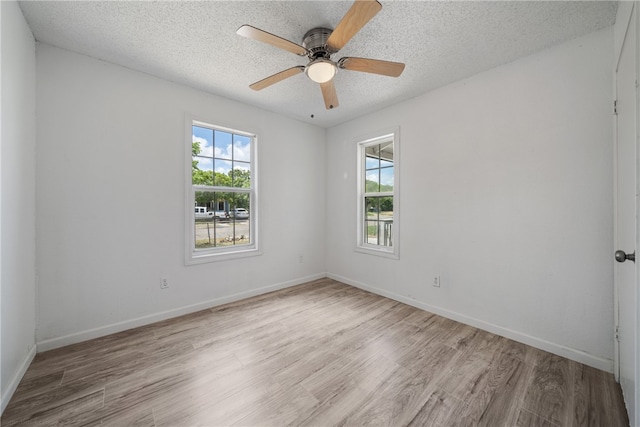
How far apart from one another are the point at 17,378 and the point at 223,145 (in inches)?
102

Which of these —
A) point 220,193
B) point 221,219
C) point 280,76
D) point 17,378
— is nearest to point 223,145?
point 220,193

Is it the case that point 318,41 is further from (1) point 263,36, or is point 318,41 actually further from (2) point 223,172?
(2) point 223,172

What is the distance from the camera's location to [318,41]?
188 cm

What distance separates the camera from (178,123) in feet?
9.01

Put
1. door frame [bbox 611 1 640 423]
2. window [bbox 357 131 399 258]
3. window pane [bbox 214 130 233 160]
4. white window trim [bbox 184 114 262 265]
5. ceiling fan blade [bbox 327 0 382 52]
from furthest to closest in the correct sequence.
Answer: window [bbox 357 131 399 258] → window pane [bbox 214 130 233 160] → white window trim [bbox 184 114 262 265] → ceiling fan blade [bbox 327 0 382 52] → door frame [bbox 611 1 640 423]

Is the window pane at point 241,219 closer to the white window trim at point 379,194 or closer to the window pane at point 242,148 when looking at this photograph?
the window pane at point 242,148

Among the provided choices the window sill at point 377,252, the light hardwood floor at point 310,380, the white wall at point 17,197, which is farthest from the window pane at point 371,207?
the white wall at point 17,197

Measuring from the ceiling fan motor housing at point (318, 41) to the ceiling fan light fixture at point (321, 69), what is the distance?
2.1 inches

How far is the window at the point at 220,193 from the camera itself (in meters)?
2.92

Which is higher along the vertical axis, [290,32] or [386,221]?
[290,32]

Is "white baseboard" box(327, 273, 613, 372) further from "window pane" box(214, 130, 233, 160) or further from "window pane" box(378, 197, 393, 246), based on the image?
"window pane" box(214, 130, 233, 160)

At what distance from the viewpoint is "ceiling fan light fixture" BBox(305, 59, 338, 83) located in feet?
6.11

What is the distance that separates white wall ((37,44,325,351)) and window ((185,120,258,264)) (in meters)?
0.13

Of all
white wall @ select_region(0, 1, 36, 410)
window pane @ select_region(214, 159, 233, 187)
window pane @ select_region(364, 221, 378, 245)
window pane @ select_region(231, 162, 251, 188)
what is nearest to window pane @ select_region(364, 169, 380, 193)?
window pane @ select_region(364, 221, 378, 245)
